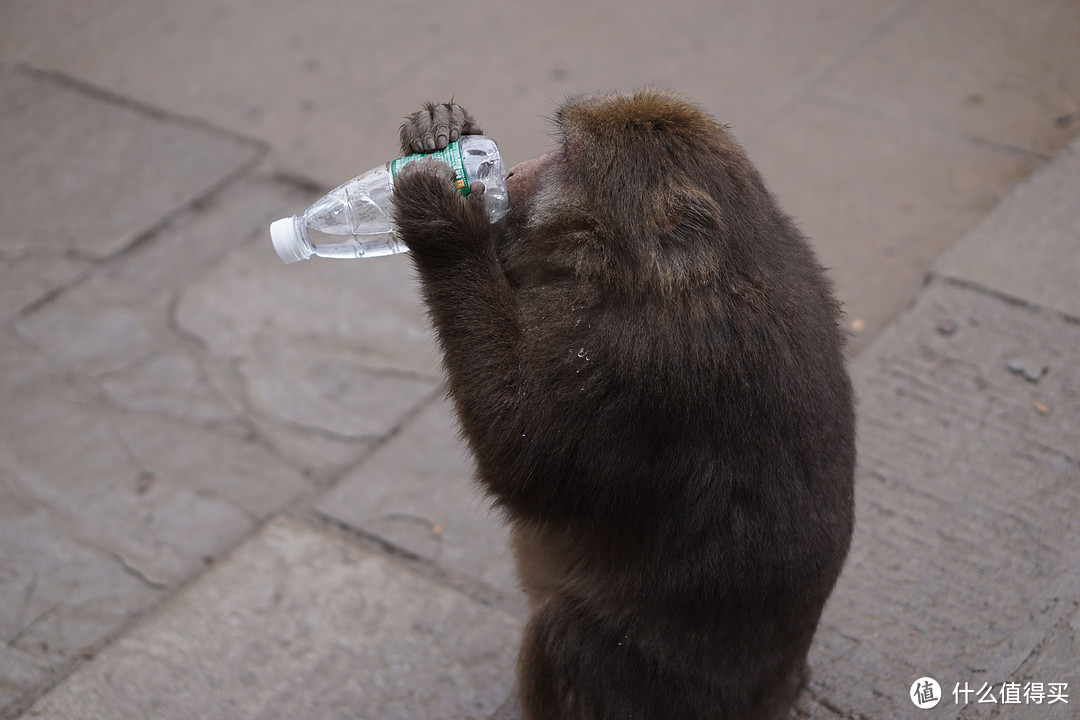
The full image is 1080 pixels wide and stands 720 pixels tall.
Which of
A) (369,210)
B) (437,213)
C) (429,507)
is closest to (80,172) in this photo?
(429,507)

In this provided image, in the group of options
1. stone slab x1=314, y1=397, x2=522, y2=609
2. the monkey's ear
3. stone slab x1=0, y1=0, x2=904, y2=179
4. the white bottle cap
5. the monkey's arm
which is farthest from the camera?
stone slab x1=0, y1=0, x2=904, y2=179

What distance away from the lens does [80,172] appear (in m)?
5.30

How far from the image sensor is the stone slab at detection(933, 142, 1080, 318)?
4086 millimetres

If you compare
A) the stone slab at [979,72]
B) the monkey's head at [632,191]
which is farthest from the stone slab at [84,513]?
the stone slab at [979,72]

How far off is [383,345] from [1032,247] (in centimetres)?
276

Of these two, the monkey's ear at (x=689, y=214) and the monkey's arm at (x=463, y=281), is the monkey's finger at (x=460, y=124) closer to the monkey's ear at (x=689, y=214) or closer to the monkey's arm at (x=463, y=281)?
the monkey's arm at (x=463, y=281)

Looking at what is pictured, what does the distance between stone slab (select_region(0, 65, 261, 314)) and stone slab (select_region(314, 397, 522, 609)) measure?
190 centimetres

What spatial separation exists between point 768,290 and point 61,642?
2516 mm

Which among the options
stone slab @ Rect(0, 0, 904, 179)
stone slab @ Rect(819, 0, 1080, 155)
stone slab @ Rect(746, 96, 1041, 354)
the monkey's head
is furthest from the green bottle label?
stone slab @ Rect(819, 0, 1080, 155)

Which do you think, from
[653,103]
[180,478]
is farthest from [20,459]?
[653,103]

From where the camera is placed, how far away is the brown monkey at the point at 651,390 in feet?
7.30

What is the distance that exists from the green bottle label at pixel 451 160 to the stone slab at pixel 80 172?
280 centimetres

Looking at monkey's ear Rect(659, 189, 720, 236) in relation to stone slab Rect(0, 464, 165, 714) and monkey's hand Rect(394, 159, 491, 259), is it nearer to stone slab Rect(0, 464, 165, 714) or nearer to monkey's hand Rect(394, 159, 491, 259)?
monkey's hand Rect(394, 159, 491, 259)

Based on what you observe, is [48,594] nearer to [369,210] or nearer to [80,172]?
[369,210]
